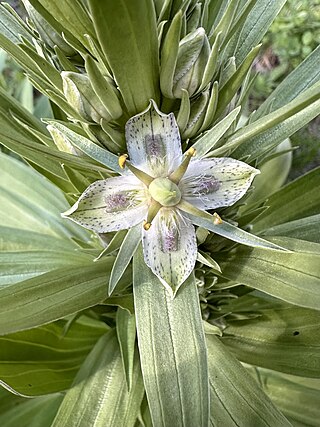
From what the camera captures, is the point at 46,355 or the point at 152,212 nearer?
the point at 152,212

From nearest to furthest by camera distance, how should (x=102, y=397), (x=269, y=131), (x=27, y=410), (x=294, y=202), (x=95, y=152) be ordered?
1. (x=95, y=152)
2. (x=269, y=131)
3. (x=102, y=397)
4. (x=294, y=202)
5. (x=27, y=410)

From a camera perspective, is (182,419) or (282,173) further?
(282,173)

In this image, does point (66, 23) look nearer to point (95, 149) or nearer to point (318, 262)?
point (95, 149)

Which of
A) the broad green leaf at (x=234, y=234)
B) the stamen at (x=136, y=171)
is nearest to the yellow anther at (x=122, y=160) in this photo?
the stamen at (x=136, y=171)

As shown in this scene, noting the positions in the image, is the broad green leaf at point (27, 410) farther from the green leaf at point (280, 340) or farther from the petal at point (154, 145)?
the petal at point (154, 145)

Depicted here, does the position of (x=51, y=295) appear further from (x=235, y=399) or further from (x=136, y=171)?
(x=235, y=399)

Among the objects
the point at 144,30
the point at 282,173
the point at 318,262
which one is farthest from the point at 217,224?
the point at 282,173

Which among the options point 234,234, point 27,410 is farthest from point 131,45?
point 27,410
